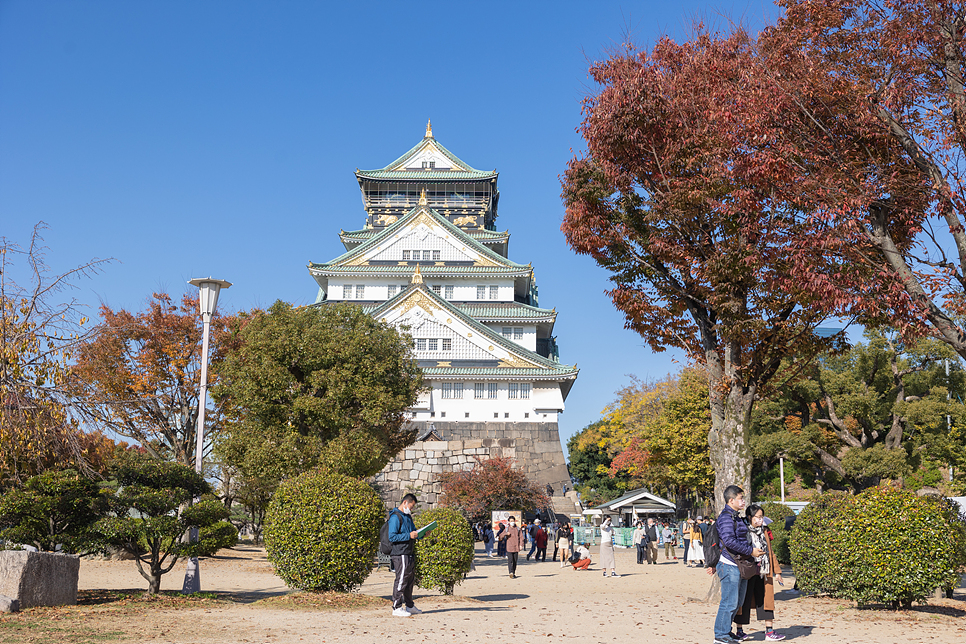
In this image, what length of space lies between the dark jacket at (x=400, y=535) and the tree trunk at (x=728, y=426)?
550cm

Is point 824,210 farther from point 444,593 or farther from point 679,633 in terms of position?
point 444,593

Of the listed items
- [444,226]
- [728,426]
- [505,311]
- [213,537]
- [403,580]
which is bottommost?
[403,580]

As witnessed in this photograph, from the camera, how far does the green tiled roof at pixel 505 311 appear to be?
51.9 metres

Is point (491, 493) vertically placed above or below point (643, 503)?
above

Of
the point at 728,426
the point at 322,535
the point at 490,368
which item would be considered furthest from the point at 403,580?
the point at 490,368

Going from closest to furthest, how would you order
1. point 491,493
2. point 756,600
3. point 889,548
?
point 756,600 → point 889,548 → point 491,493

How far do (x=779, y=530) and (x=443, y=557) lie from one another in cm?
1130

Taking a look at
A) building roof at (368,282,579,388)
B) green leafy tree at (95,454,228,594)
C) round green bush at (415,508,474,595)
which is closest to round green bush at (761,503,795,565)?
round green bush at (415,508,474,595)

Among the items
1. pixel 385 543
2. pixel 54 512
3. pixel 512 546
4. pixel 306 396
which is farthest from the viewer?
pixel 306 396

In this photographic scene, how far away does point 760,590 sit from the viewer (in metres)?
9.29

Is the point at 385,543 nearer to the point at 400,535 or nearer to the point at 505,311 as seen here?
the point at 400,535

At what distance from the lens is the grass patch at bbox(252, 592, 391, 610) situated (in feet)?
38.4

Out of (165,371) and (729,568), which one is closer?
(729,568)

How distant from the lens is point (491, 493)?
35719 mm
